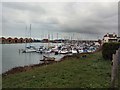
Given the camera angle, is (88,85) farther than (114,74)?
Yes

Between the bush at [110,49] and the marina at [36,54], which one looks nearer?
the bush at [110,49]

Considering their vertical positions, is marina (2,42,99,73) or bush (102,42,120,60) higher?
bush (102,42,120,60)

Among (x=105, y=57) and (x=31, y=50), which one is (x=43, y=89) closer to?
(x=105, y=57)

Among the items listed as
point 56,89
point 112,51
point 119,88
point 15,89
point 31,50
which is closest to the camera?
point 119,88

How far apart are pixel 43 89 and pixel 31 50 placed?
85.1 meters

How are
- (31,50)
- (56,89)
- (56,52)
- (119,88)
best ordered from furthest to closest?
(31,50) < (56,52) < (56,89) < (119,88)

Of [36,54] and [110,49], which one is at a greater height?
[110,49]

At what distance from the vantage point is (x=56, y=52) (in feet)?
266

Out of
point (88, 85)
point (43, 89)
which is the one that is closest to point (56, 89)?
point (43, 89)

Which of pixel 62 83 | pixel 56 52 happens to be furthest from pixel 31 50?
pixel 62 83

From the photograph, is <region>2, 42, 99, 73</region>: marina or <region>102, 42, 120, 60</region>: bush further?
<region>2, 42, 99, 73</region>: marina

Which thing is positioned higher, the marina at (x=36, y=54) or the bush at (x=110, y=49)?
the bush at (x=110, y=49)

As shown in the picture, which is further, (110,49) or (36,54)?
(36,54)

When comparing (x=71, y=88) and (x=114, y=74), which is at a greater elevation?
(x=114, y=74)
